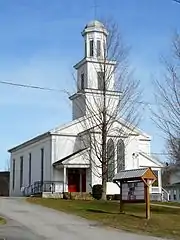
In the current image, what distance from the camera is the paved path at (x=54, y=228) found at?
15.6 metres

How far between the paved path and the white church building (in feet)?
56.8

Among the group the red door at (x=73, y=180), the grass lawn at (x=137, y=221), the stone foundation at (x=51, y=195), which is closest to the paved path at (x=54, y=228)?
the grass lawn at (x=137, y=221)

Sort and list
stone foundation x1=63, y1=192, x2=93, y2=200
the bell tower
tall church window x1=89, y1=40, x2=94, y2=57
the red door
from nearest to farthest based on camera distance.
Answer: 1. stone foundation x1=63, y1=192, x2=93, y2=200
2. the bell tower
3. the red door
4. tall church window x1=89, y1=40, x2=94, y2=57

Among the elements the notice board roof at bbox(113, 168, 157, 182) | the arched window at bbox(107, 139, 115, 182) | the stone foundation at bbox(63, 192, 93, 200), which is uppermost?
the arched window at bbox(107, 139, 115, 182)

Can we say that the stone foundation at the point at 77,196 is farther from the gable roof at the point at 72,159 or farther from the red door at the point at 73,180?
the red door at the point at 73,180

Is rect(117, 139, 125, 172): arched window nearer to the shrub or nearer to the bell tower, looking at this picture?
the bell tower

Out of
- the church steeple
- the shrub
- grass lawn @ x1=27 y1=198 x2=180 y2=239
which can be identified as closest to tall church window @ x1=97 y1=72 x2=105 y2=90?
the church steeple

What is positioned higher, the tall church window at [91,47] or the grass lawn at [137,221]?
the tall church window at [91,47]

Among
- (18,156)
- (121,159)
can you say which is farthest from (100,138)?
(18,156)

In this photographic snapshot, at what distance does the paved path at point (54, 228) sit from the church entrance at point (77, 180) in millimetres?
18714

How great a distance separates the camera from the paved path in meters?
15.6

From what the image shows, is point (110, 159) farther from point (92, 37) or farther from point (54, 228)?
point (54, 228)

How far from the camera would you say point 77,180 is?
1690 inches

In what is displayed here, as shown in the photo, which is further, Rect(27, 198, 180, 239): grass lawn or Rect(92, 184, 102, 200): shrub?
Rect(92, 184, 102, 200): shrub
